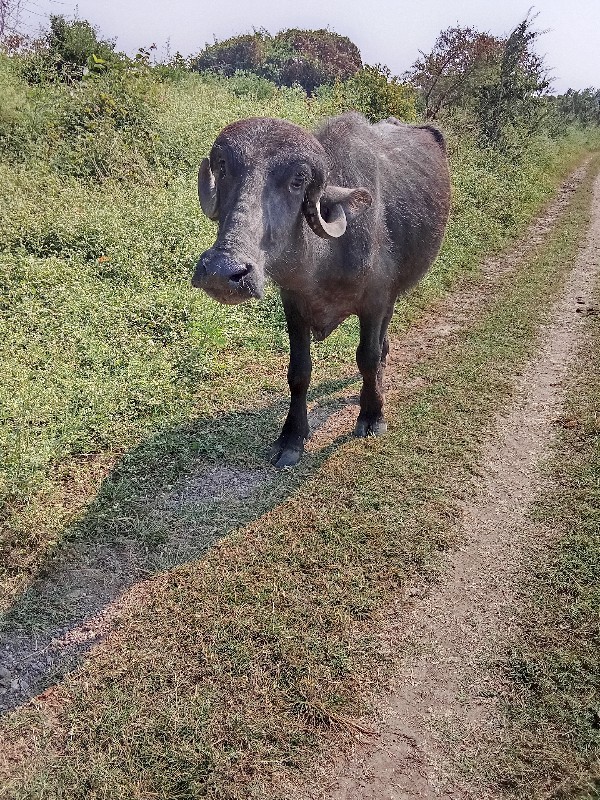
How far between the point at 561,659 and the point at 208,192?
271cm

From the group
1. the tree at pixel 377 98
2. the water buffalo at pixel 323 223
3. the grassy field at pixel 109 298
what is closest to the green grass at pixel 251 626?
the grassy field at pixel 109 298

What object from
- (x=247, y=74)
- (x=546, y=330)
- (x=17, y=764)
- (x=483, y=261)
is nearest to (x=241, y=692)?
(x=17, y=764)

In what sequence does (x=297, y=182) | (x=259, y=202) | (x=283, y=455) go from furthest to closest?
(x=283, y=455), (x=297, y=182), (x=259, y=202)

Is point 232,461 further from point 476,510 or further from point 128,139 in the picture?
point 128,139

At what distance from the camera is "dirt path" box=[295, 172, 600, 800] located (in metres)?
2.25

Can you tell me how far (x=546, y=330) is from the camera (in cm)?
607

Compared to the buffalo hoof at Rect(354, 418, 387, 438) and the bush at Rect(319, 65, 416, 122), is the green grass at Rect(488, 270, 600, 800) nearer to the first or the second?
the buffalo hoof at Rect(354, 418, 387, 438)

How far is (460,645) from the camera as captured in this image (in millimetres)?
2783

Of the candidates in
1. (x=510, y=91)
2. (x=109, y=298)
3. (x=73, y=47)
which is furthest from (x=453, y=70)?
(x=109, y=298)

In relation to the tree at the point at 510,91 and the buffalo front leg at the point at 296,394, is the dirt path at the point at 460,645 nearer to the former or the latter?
the buffalo front leg at the point at 296,394

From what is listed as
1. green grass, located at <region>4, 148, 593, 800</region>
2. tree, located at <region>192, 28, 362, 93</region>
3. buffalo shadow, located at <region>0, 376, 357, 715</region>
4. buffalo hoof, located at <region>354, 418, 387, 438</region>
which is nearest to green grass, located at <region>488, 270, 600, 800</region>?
green grass, located at <region>4, 148, 593, 800</region>

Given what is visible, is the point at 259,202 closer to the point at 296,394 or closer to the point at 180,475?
the point at 296,394

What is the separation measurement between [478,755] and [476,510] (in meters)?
1.55

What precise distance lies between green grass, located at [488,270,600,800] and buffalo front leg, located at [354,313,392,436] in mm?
1221
